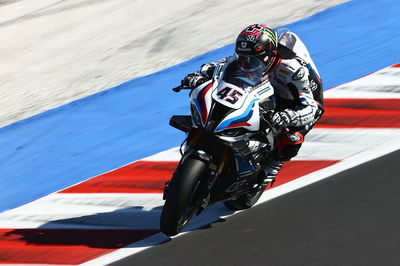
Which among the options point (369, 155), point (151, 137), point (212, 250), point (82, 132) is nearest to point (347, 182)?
point (369, 155)

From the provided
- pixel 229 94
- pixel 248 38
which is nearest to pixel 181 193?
pixel 229 94

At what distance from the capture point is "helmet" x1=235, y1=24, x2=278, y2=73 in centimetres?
680

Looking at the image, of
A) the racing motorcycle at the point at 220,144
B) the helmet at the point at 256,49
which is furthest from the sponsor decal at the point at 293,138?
the helmet at the point at 256,49

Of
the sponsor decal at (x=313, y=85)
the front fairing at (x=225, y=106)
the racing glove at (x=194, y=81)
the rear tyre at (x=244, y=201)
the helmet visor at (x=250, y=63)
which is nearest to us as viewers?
the front fairing at (x=225, y=106)

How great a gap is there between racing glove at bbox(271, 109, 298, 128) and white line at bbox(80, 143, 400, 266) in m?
0.96

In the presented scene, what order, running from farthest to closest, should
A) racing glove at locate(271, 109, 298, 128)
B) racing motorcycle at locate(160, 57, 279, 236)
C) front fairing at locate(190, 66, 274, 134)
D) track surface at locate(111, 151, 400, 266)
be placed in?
racing glove at locate(271, 109, 298, 128), front fairing at locate(190, 66, 274, 134), racing motorcycle at locate(160, 57, 279, 236), track surface at locate(111, 151, 400, 266)

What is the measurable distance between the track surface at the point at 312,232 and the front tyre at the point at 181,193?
27 cm

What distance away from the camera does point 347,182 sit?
301 inches

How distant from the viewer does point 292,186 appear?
7758 mm

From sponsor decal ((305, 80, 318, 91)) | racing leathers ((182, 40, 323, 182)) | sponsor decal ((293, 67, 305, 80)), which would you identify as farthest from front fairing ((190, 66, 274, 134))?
sponsor decal ((305, 80, 318, 91))

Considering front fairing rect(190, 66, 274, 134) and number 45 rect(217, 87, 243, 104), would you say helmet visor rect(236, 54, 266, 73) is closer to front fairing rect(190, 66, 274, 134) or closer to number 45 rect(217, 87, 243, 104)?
front fairing rect(190, 66, 274, 134)

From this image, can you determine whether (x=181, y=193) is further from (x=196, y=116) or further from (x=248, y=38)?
(x=248, y=38)

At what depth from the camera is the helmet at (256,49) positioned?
680 centimetres

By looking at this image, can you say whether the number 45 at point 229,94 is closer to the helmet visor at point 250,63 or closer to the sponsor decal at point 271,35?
the helmet visor at point 250,63
